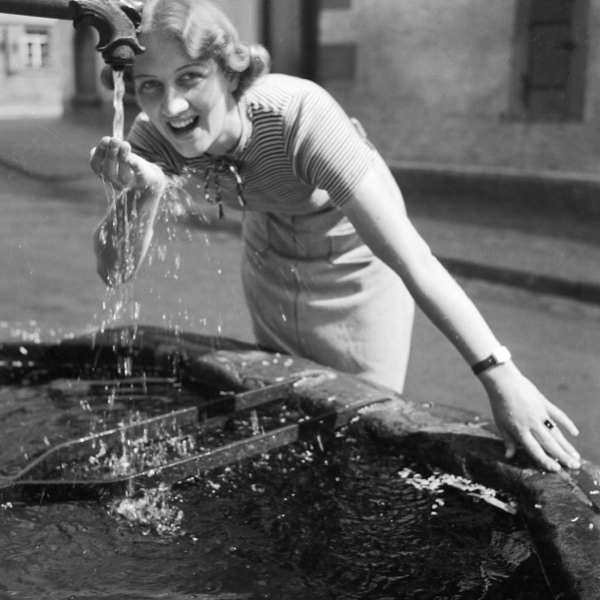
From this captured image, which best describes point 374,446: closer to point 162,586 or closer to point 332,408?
point 332,408

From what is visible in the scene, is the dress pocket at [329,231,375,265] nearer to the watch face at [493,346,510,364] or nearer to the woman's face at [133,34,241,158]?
the woman's face at [133,34,241,158]

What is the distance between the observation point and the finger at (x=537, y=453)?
1.74 m

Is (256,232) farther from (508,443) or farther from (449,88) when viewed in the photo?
(449,88)

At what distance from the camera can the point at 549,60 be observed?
30.1 ft

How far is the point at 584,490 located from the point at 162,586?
74 centimetres

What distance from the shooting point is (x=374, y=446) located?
202 centimetres

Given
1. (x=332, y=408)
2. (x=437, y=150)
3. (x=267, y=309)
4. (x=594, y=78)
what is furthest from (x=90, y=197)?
(x=332, y=408)

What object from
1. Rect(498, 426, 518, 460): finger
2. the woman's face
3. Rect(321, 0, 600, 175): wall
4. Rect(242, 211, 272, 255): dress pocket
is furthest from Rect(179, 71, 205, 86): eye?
Rect(321, 0, 600, 175): wall

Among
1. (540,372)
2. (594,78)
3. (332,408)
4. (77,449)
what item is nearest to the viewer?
(77,449)

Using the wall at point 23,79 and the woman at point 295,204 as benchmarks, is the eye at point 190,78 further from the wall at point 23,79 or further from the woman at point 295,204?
the wall at point 23,79

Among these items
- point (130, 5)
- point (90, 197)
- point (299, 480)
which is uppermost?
point (130, 5)

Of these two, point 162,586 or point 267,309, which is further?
point 267,309

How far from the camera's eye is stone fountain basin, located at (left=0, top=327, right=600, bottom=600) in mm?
1488

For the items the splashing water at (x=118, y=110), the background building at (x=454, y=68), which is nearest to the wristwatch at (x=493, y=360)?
the splashing water at (x=118, y=110)
